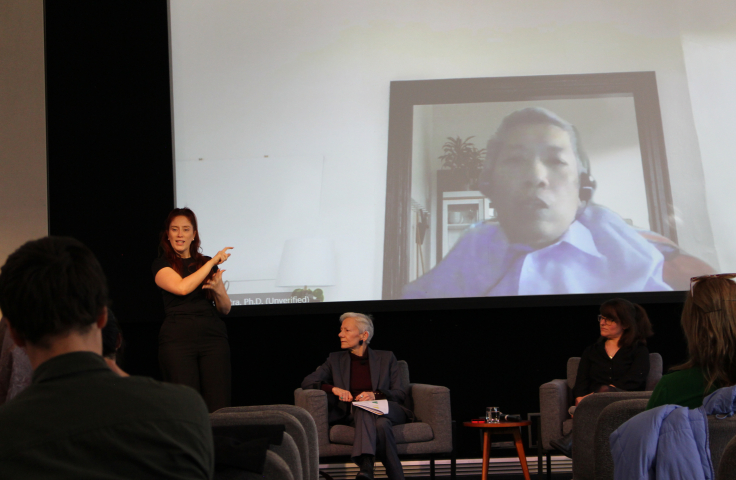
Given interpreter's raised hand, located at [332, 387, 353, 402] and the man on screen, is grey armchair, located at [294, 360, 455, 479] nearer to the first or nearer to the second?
interpreter's raised hand, located at [332, 387, 353, 402]

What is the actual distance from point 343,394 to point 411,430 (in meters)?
A: 0.43

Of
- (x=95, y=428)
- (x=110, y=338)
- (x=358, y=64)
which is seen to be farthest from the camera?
(x=358, y=64)

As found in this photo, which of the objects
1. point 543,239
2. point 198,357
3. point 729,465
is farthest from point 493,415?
point 729,465

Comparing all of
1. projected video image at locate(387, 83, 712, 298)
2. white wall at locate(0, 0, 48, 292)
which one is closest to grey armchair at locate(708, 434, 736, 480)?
projected video image at locate(387, 83, 712, 298)

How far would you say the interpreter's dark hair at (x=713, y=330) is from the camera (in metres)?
1.78

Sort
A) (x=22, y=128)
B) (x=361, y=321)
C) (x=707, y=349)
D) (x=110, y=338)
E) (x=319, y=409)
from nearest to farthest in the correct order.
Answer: (x=110, y=338) < (x=707, y=349) < (x=319, y=409) < (x=361, y=321) < (x=22, y=128)

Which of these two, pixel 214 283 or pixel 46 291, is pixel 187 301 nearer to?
pixel 214 283

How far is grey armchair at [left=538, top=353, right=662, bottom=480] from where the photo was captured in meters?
2.89

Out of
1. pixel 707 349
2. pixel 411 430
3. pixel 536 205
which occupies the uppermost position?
pixel 536 205

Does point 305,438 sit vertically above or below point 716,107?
below

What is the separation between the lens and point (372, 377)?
13.4 feet

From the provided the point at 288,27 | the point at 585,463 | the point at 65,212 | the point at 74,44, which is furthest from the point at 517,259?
the point at 74,44

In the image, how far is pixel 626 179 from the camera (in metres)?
4.37

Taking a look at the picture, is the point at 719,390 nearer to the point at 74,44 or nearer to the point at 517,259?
the point at 517,259
